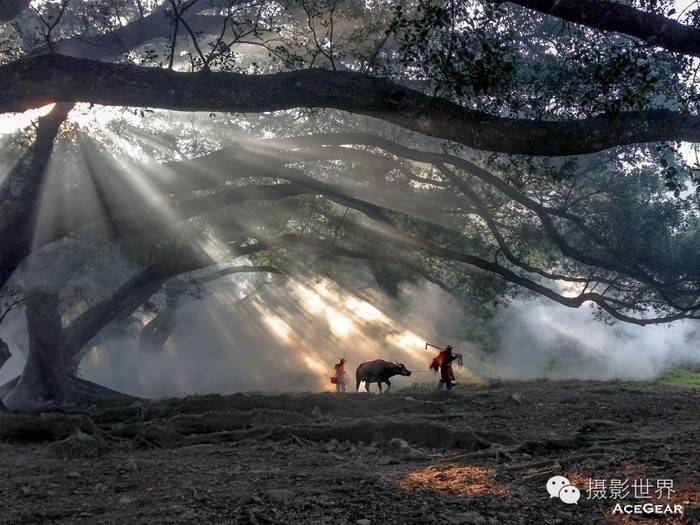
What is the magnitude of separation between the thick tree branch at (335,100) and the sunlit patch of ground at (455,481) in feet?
10.5

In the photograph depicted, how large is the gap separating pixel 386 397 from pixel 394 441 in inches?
177

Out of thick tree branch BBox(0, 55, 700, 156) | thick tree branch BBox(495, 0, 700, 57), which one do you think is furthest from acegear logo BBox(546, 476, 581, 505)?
thick tree branch BBox(495, 0, 700, 57)

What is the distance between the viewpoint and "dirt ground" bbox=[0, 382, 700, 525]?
4977 mm

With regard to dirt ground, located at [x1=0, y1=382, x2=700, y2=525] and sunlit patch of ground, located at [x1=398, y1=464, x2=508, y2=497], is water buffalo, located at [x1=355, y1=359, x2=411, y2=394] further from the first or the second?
sunlit patch of ground, located at [x1=398, y1=464, x2=508, y2=497]

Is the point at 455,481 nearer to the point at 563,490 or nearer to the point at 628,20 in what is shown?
the point at 563,490

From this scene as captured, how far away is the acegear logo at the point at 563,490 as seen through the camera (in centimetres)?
504

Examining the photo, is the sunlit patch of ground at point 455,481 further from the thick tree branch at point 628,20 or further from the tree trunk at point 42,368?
the tree trunk at point 42,368

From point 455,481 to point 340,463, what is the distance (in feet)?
5.34

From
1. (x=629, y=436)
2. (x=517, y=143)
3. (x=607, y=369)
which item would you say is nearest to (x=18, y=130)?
(x=517, y=143)

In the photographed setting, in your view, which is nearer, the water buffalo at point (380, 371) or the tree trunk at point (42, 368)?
the tree trunk at point (42, 368)

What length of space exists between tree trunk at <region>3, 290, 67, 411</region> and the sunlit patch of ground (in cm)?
1107

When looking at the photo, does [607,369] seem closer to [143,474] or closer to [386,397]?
[386,397]

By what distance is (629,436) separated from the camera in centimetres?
754

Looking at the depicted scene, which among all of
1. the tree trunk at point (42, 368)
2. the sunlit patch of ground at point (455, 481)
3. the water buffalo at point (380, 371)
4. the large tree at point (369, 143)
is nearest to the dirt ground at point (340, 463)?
the sunlit patch of ground at point (455, 481)
